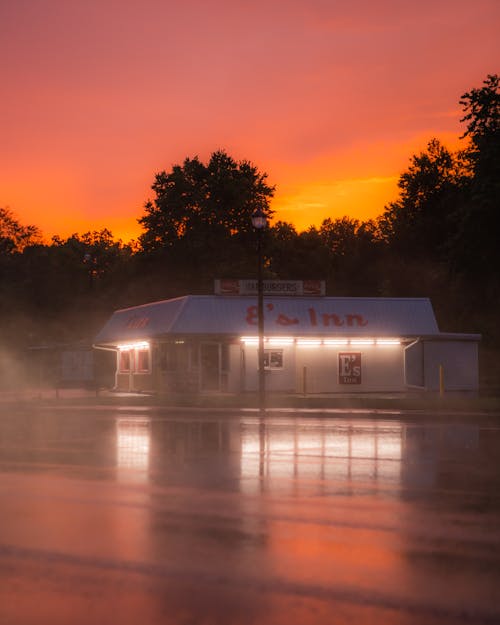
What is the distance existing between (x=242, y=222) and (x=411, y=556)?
263 ft

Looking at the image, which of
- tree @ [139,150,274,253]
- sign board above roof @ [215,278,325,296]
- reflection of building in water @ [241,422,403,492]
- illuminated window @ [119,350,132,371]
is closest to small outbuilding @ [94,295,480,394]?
sign board above roof @ [215,278,325,296]

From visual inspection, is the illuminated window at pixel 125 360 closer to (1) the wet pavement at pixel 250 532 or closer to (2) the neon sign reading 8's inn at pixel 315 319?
(2) the neon sign reading 8's inn at pixel 315 319

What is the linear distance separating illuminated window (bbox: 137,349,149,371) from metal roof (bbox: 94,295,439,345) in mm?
992

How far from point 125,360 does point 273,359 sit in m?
9.97

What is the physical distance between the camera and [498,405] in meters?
34.6

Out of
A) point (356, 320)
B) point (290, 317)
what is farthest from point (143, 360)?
point (356, 320)

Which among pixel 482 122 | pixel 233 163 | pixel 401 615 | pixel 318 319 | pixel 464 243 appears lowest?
pixel 401 615

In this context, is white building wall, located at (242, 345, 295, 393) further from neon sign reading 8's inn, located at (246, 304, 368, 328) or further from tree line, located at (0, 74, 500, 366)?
tree line, located at (0, 74, 500, 366)

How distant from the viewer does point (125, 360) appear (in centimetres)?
5241

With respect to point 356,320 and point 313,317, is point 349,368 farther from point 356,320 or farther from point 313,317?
point 313,317

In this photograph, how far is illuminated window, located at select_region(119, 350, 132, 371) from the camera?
170ft

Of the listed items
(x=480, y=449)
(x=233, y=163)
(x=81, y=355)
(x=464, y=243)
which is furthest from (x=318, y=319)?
(x=233, y=163)

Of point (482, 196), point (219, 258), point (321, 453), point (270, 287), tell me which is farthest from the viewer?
point (219, 258)

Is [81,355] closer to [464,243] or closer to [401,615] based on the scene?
[464,243]
